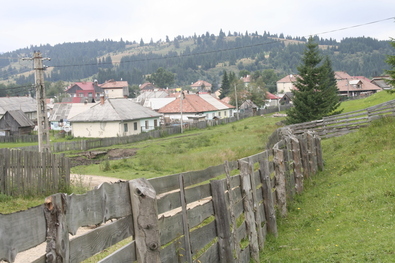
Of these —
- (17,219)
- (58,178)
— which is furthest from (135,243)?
(58,178)

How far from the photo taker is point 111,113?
62.8 metres

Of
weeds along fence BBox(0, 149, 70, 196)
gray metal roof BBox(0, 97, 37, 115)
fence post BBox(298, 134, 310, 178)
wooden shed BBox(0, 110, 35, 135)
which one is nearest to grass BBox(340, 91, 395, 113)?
fence post BBox(298, 134, 310, 178)

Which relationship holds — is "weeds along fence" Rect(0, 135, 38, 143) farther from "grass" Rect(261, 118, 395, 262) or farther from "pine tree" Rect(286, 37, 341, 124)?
"grass" Rect(261, 118, 395, 262)

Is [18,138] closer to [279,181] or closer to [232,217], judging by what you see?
[279,181]

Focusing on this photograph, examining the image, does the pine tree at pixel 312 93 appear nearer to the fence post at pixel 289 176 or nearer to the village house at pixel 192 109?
the fence post at pixel 289 176

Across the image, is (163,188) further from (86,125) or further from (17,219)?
(86,125)

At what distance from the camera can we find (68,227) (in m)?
3.39

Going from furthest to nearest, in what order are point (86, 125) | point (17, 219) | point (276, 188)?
1. point (86, 125)
2. point (276, 188)
3. point (17, 219)

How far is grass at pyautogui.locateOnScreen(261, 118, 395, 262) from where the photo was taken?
7703mm

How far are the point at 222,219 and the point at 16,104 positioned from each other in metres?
87.3

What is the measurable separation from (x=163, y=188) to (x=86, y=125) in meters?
60.2

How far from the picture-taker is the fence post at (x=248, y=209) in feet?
26.3

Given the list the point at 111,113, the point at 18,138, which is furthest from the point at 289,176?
the point at 18,138

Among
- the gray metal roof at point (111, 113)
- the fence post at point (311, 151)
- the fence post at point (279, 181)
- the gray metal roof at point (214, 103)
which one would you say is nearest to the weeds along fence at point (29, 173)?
the fence post at point (311, 151)
